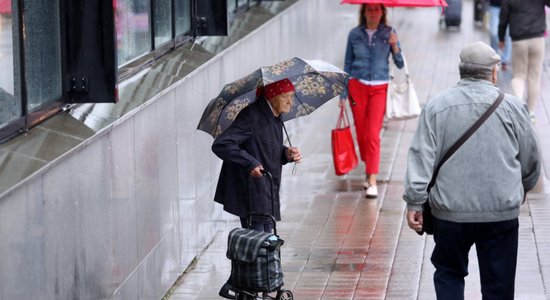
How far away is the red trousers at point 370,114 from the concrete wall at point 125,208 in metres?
1.05

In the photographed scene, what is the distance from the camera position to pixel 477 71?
20.9 feet

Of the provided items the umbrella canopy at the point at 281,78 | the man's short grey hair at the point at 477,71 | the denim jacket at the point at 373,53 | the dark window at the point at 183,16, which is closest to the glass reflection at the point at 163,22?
the dark window at the point at 183,16

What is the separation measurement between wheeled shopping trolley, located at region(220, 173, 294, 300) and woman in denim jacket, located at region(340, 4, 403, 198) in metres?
4.48

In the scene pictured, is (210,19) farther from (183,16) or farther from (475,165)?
(475,165)

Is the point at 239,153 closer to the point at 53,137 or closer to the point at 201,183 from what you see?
the point at 53,137

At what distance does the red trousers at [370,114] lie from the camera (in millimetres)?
11266

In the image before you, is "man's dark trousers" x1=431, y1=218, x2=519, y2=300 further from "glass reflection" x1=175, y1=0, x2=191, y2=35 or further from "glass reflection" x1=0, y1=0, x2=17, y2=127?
"glass reflection" x1=175, y1=0, x2=191, y2=35

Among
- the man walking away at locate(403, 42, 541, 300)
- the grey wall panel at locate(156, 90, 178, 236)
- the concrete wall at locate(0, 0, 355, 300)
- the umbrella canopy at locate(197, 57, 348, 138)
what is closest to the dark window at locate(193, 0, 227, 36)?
the concrete wall at locate(0, 0, 355, 300)

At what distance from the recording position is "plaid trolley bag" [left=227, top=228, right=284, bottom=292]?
6.60 m

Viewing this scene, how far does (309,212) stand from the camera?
10.6 metres

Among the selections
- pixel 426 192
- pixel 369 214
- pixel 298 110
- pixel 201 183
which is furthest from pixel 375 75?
pixel 426 192

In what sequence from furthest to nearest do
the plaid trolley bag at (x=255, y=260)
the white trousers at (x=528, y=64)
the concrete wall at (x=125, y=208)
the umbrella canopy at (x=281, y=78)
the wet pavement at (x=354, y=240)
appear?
the white trousers at (x=528, y=64), the wet pavement at (x=354, y=240), the umbrella canopy at (x=281, y=78), the plaid trolley bag at (x=255, y=260), the concrete wall at (x=125, y=208)

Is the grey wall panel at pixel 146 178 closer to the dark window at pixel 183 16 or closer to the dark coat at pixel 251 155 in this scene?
the dark coat at pixel 251 155

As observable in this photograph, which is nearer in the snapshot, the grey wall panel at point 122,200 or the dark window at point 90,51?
the grey wall panel at point 122,200
